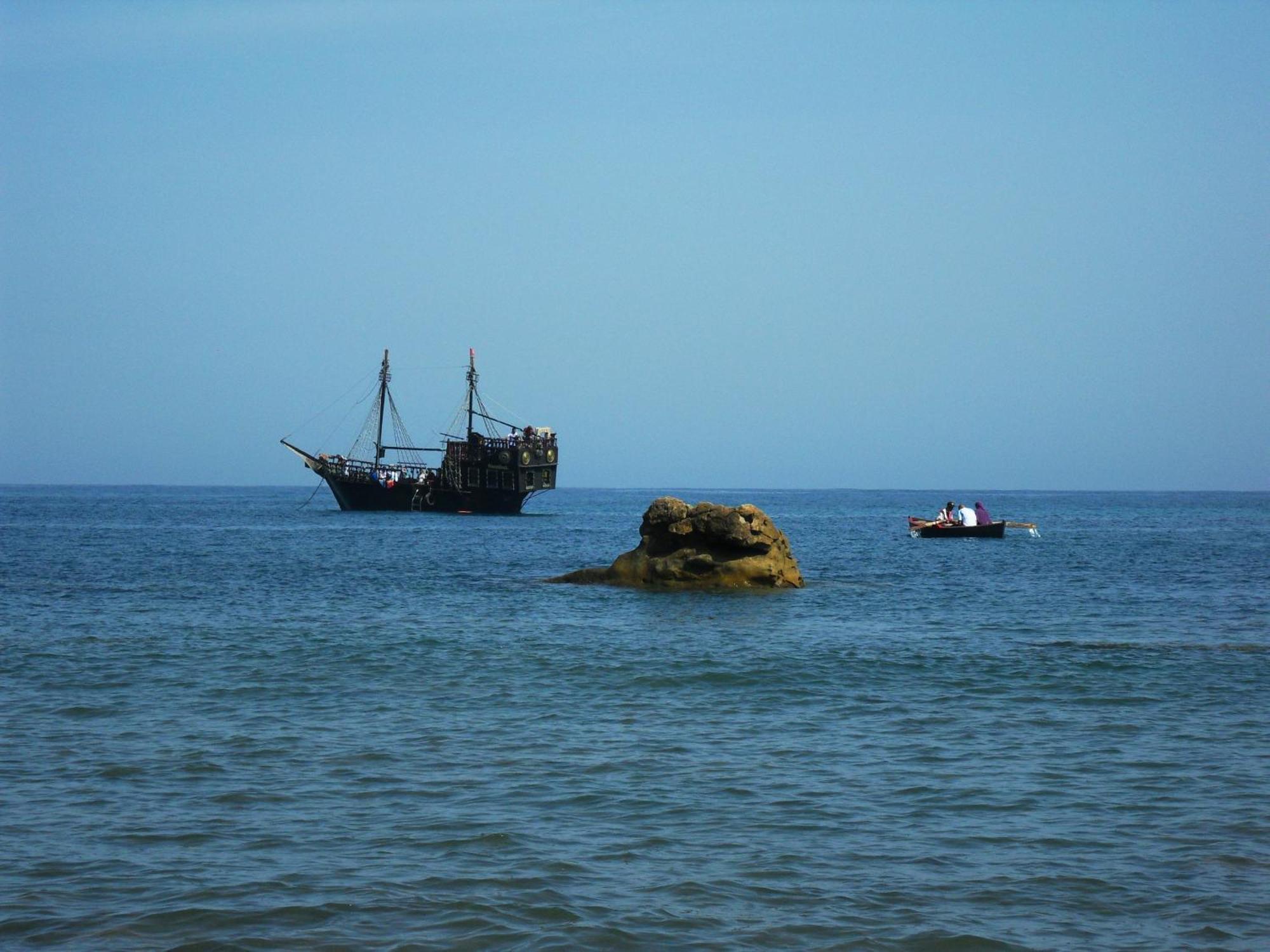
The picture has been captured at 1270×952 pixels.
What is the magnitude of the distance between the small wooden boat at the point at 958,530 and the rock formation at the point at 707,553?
2786cm

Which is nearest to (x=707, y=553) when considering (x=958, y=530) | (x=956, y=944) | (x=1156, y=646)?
(x=1156, y=646)

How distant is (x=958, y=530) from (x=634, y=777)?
2015 inches

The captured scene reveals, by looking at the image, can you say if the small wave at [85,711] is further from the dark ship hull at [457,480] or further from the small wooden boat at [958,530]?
the dark ship hull at [457,480]

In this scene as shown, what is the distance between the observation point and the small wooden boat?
6134 centimetres

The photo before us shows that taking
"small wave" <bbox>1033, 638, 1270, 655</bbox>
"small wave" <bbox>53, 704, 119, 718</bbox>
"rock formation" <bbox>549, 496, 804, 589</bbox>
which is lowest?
"small wave" <bbox>53, 704, 119, 718</bbox>

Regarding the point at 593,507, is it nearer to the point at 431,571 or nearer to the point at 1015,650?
the point at 431,571

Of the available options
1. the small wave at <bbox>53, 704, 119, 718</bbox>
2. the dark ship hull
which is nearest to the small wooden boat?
the dark ship hull

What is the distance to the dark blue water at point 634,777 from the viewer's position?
8742mm

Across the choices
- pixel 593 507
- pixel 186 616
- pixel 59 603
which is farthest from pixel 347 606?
pixel 593 507

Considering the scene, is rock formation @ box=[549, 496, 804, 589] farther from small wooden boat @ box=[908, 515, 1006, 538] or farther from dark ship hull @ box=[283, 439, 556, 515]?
dark ship hull @ box=[283, 439, 556, 515]

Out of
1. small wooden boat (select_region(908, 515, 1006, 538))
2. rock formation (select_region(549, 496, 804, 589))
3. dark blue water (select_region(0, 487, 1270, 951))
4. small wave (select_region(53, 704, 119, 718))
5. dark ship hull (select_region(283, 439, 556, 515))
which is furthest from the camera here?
dark ship hull (select_region(283, 439, 556, 515))

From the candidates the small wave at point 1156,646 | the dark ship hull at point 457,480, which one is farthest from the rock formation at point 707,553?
the dark ship hull at point 457,480

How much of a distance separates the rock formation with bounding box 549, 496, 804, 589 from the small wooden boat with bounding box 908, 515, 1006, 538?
2786 centimetres

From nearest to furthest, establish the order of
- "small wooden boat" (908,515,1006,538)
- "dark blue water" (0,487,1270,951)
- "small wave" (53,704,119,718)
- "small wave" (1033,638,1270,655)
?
"dark blue water" (0,487,1270,951)
"small wave" (53,704,119,718)
"small wave" (1033,638,1270,655)
"small wooden boat" (908,515,1006,538)
